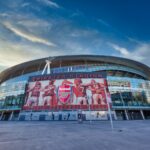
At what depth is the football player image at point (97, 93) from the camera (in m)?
43.6

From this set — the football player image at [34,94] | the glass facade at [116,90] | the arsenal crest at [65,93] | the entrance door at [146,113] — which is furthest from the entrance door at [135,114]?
the football player image at [34,94]

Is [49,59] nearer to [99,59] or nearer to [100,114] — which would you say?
[99,59]

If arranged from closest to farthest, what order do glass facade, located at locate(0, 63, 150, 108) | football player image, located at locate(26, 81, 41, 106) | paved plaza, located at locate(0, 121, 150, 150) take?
paved plaza, located at locate(0, 121, 150, 150) → football player image, located at locate(26, 81, 41, 106) → glass facade, located at locate(0, 63, 150, 108)

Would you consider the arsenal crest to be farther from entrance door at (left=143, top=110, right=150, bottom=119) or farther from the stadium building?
entrance door at (left=143, top=110, right=150, bottom=119)

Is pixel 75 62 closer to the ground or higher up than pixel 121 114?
higher up

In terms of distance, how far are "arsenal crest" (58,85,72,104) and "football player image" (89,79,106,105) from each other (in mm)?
7018

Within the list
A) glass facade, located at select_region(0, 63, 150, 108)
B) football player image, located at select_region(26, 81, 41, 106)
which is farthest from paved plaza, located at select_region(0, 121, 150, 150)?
glass facade, located at select_region(0, 63, 150, 108)

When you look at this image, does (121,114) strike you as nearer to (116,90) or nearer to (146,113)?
(116,90)

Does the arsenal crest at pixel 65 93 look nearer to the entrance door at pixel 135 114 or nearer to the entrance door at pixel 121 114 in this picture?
the entrance door at pixel 121 114

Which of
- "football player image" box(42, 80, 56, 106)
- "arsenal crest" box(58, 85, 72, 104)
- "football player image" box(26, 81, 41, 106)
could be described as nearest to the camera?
"arsenal crest" box(58, 85, 72, 104)

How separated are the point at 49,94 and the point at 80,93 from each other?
9.99m

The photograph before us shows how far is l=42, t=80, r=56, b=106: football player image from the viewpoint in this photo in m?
Result: 44.8

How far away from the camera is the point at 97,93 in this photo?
45188 millimetres

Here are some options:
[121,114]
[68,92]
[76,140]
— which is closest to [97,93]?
[68,92]
